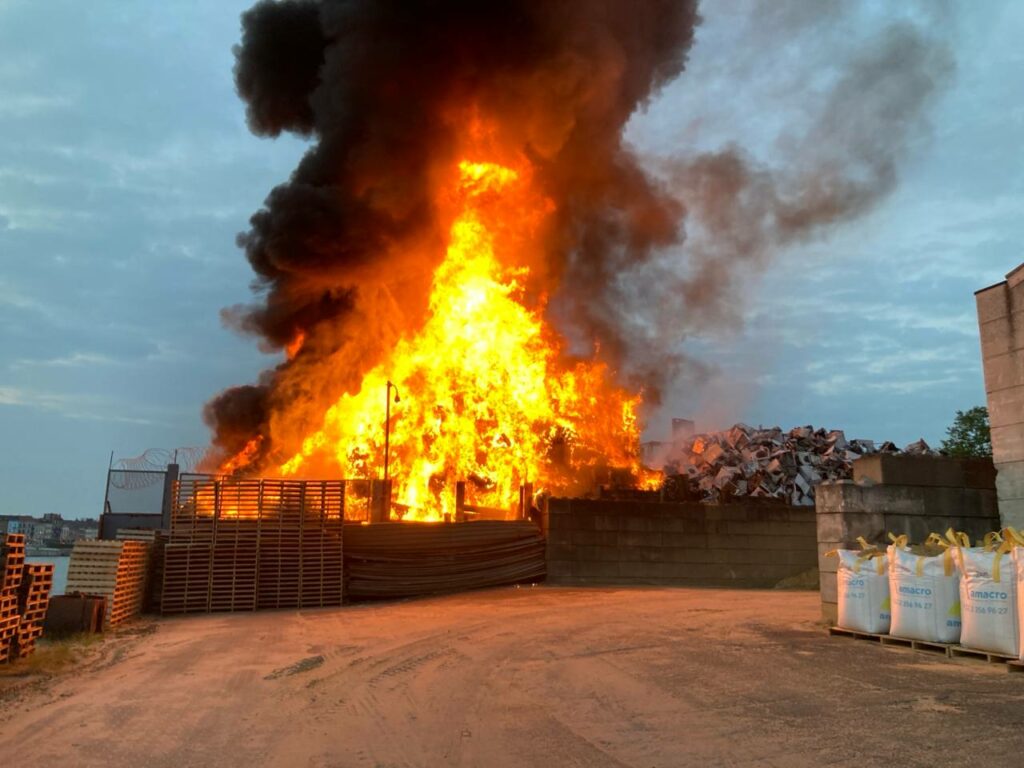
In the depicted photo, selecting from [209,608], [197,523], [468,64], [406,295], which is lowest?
[209,608]

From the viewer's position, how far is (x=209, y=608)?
15.3 metres

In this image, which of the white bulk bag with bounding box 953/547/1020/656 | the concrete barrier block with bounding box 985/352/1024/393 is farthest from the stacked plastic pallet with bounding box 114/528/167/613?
the concrete barrier block with bounding box 985/352/1024/393

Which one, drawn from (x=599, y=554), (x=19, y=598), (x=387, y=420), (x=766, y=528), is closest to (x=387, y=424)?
(x=387, y=420)

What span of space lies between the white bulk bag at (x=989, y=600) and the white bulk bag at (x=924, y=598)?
32 centimetres

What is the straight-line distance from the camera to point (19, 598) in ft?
33.2

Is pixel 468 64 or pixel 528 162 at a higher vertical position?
pixel 468 64

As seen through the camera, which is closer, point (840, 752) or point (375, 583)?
point (840, 752)

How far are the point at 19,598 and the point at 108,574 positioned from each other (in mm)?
3035

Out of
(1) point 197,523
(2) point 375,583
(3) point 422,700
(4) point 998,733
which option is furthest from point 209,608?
(4) point 998,733

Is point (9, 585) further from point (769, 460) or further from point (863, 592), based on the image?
point (769, 460)

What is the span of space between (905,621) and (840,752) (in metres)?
5.09

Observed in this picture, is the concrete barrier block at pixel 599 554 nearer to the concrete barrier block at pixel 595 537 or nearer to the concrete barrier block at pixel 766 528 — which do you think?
the concrete barrier block at pixel 595 537

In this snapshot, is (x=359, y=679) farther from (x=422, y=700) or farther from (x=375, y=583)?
(x=375, y=583)

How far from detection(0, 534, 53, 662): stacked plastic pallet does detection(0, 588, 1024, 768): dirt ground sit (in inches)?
35.4
